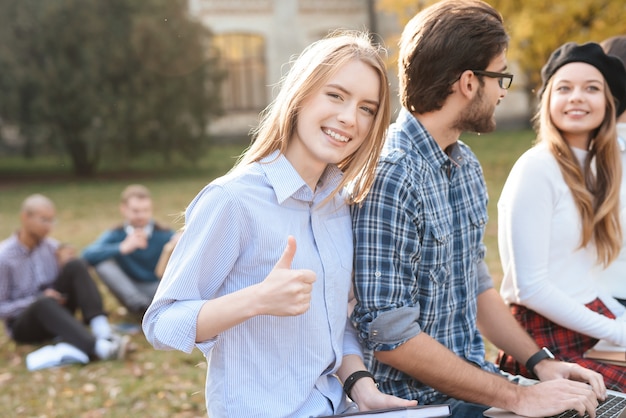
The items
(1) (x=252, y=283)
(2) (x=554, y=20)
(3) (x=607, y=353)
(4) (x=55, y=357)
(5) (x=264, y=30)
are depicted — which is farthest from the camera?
(5) (x=264, y=30)

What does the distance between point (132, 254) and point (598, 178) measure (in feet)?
16.0

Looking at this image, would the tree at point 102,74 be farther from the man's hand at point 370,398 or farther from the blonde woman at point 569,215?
the man's hand at point 370,398

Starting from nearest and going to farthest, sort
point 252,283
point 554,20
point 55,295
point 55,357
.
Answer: point 252,283 → point 55,357 → point 55,295 → point 554,20

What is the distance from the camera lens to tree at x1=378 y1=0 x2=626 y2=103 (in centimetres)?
1035

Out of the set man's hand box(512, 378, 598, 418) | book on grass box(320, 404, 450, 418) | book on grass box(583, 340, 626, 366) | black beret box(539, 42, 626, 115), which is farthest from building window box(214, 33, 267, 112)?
book on grass box(320, 404, 450, 418)

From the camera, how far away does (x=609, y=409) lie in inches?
90.4

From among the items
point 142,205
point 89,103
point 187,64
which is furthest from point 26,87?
point 142,205

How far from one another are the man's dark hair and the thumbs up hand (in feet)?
2.92

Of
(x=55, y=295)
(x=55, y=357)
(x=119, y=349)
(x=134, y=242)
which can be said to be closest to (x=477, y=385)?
(x=119, y=349)

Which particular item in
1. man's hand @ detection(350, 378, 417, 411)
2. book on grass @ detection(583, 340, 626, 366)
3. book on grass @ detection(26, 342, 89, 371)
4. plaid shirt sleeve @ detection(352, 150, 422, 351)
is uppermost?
plaid shirt sleeve @ detection(352, 150, 422, 351)

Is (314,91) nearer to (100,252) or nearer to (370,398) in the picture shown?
(370,398)

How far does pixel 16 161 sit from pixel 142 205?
701 inches

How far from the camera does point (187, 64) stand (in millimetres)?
18594

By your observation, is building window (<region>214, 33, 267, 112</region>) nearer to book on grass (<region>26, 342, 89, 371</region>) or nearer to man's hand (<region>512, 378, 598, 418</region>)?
book on grass (<region>26, 342, 89, 371</region>)
